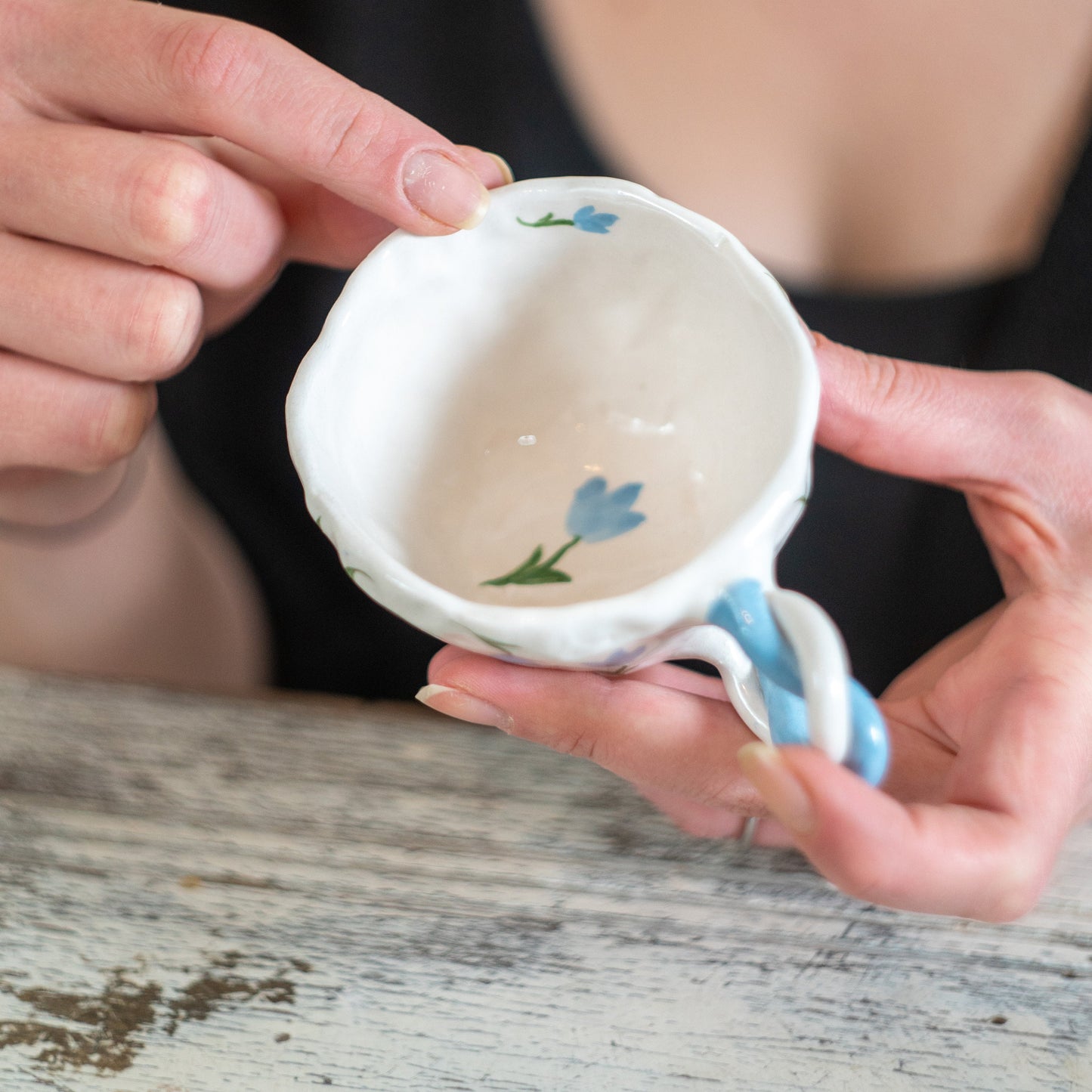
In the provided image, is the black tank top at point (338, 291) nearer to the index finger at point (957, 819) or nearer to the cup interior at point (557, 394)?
the cup interior at point (557, 394)

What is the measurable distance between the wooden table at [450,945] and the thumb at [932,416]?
0.28 m

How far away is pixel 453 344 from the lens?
0.68m

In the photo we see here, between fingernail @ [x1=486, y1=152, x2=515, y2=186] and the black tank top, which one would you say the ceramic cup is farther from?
the black tank top

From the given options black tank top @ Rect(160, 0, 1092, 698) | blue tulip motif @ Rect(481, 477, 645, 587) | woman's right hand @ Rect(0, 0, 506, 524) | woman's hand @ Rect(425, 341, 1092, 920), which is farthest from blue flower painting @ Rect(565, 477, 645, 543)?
black tank top @ Rect(160, 0, 1092, 698)

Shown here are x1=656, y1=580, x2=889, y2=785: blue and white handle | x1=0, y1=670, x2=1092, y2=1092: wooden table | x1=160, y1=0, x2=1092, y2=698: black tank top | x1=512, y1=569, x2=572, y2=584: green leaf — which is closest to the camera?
x1=656, y1=580, x2=889, y2=785: blue and white handle

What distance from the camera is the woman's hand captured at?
443 millimetres

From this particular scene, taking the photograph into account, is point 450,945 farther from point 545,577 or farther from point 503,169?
point 503,169

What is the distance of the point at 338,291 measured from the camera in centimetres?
102

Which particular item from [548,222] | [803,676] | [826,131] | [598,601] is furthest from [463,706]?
[826,131]

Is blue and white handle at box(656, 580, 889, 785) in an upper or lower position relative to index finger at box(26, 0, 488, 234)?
lower

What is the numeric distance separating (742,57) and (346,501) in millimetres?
702

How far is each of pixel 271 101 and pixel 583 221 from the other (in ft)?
0.68

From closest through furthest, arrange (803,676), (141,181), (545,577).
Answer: (803,676) → (141,181) → (545,577)

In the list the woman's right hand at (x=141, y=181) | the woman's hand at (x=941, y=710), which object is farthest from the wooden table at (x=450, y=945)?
the woman's right hand at (x=141, y=181)
